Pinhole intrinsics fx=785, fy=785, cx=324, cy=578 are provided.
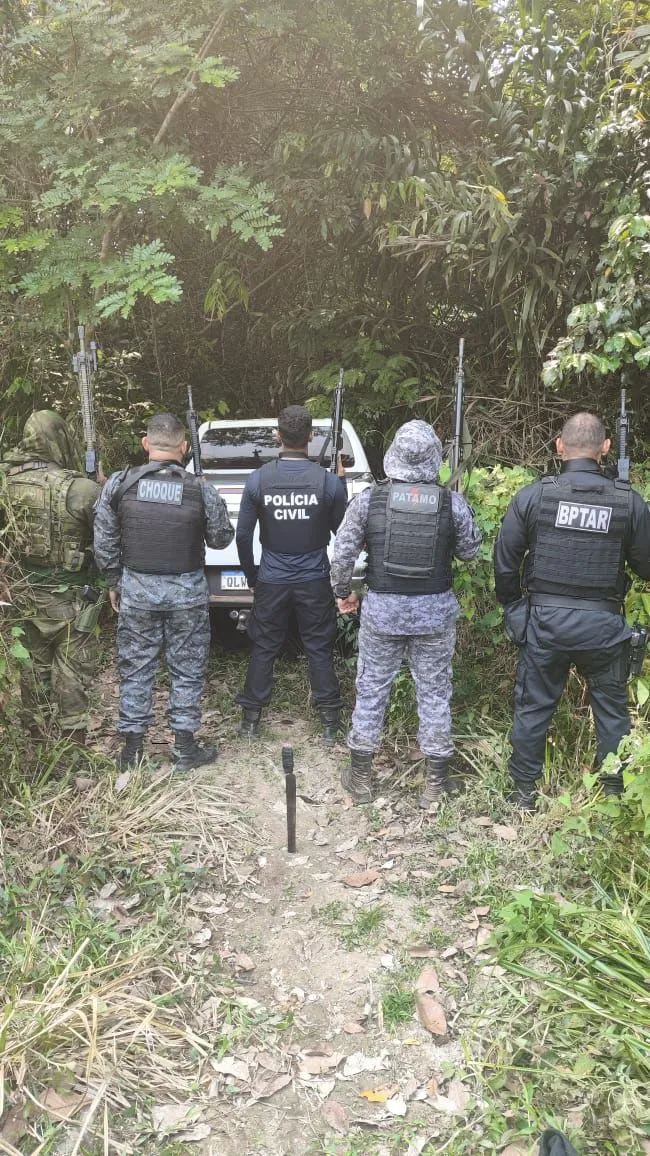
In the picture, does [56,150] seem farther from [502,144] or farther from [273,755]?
[273,755]

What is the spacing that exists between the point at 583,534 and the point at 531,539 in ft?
0.80

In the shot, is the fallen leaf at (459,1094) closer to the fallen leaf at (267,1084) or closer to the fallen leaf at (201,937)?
the fallen leaf at (267,1084)

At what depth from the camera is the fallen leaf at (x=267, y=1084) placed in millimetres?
2488

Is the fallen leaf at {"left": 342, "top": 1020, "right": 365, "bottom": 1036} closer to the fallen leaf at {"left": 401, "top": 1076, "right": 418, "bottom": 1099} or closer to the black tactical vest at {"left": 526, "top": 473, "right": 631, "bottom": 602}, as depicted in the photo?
the fallen leaf at {"left": 401, "top": 1076, "right": 418, "bottom": 1099}

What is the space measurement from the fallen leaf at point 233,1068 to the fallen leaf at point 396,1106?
46cm

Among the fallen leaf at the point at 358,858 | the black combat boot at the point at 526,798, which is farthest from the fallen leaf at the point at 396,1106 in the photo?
the black combat boot at the point at 526,798

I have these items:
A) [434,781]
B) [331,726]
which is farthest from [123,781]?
[434,781]

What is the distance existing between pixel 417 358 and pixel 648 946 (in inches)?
231

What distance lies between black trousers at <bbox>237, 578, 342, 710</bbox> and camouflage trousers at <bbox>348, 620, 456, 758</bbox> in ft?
1.99

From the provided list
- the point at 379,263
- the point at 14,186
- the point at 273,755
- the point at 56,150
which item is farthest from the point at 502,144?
the point at 273,755

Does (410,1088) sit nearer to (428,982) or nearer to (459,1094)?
(459,1094)

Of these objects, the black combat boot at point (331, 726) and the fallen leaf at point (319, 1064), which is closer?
the fallen leaf at point (319, 1064)

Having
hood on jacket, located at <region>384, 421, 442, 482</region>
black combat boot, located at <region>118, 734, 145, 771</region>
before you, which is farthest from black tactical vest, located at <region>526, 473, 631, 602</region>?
black combat boot, located at <region>118, 734, 145, 771</region>

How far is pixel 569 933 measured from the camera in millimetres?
2863
